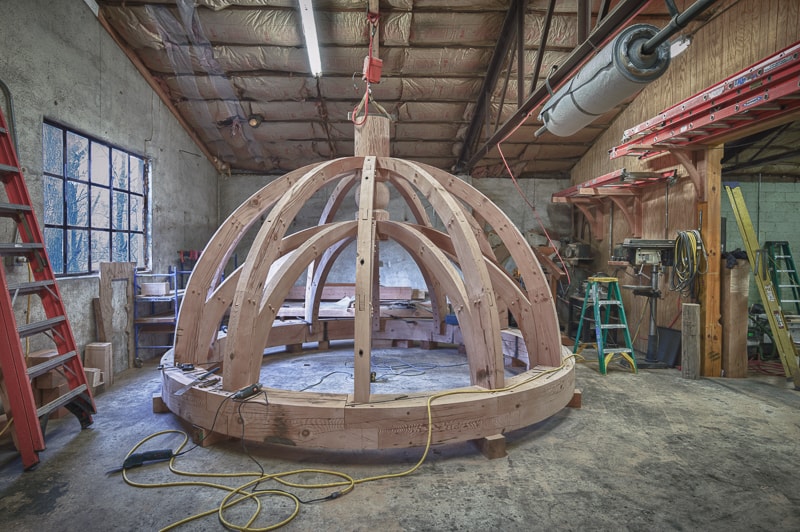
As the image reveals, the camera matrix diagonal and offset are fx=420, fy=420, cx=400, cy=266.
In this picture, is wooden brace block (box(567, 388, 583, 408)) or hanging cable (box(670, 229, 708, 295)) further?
hanging cable (box(670, 229, 708, 295))

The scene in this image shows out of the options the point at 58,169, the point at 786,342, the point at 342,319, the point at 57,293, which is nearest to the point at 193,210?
the point at 58,169

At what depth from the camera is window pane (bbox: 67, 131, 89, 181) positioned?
4566mm

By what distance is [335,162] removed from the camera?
394 centimetres

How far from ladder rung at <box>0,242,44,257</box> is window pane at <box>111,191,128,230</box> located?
2446 millimetres

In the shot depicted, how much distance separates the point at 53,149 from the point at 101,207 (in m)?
1.02

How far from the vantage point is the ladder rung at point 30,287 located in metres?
2.89

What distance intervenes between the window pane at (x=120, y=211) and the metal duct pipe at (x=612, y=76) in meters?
5.45

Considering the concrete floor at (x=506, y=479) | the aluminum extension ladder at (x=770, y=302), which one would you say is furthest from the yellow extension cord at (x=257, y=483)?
the aluminum extension ladder at (x=770, y=302)

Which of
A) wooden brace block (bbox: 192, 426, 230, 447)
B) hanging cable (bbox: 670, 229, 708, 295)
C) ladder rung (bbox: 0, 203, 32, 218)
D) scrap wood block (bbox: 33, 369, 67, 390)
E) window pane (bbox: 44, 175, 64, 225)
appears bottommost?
wooden brace block (bbox: 192, 426, 230, 447)

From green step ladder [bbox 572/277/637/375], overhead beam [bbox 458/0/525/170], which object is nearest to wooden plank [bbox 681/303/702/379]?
green step ladder [bbox 572/277/637/375]

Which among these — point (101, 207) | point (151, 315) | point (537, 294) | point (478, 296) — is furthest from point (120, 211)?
point (537, 294)

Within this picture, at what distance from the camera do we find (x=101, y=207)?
521 centimetres

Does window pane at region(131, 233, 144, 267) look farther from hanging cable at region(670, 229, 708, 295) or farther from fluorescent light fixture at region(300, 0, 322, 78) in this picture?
hanging cable at region(670, 229, 708, 295)

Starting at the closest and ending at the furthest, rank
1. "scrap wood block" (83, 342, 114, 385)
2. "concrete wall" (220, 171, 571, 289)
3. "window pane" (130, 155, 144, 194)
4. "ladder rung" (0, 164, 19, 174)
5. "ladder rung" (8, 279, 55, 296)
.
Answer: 1. "ladder rung" (8, 279, 55, 296)
2. "ladder rung" (0, 164, 19, 174)
3. "scrap wood block" (83, 342, 114, 385)
4. "window pane" (130, 155, 144, 194)
5. "concrete wall" (220, 171, 571, 289)
